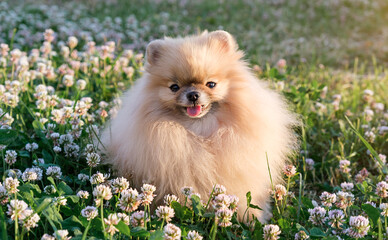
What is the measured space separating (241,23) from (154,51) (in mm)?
7077

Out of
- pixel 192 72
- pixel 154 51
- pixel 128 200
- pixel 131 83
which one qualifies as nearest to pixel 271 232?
pixel 128 200

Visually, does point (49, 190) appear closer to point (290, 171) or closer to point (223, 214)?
point (223, 214)

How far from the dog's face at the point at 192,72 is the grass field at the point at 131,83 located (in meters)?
0.63

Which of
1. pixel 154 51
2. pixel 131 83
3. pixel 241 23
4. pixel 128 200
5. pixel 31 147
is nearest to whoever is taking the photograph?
pixel 128 200

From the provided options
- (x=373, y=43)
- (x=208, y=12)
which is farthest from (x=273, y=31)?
(x=373, y=43)

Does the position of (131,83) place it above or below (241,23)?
below

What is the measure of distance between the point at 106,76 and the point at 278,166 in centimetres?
278

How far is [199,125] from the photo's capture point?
2.98 metres

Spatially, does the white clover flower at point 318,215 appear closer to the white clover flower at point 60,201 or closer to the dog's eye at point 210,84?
the dog's eye at point 210,84

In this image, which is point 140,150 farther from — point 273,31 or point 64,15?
point 273,31

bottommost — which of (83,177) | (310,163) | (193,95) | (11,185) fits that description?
(310,163)

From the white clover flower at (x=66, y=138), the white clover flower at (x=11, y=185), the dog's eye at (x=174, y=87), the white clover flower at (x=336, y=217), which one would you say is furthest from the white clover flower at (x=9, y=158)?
the white clover flower at (x=336, y=217)

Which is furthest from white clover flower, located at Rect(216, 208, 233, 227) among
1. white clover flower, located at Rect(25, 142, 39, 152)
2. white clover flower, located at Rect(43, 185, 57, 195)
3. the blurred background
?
the blurred background

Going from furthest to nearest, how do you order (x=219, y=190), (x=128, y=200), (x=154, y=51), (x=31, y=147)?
(x=31, y=147), (x=154, y=51), (x=219, y=190), (x=128, y=200)
